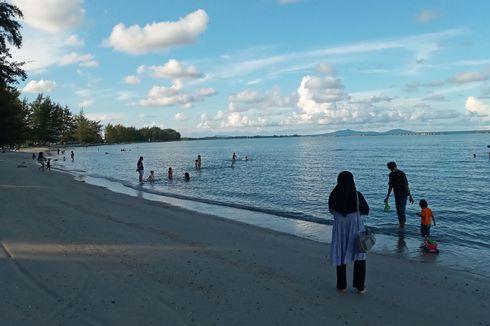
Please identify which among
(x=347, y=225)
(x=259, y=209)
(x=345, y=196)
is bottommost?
(x=259, y=209)

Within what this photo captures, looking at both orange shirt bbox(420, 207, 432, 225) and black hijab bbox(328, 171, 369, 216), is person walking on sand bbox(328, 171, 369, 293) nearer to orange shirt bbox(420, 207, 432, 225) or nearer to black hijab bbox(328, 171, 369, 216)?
black hijab bbox(328, 171, 369, 216)

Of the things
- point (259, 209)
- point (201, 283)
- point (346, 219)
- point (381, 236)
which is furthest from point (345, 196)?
point (259, 209)

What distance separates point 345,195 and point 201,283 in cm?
300

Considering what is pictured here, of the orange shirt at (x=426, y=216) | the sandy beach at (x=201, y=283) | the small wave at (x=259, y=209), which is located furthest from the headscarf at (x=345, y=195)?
the small wave at (x=259, y=209)

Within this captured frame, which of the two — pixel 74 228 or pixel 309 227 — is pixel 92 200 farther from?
pixel 309 227

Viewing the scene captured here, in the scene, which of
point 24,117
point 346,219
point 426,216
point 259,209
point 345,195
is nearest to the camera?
point 345,195

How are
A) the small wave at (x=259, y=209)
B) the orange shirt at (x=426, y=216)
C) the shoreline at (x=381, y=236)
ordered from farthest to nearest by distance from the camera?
the small wave at (x=259, y=209) < the orange shirt at (x=426, y=216) < the shoreline at (x=381, y=236)

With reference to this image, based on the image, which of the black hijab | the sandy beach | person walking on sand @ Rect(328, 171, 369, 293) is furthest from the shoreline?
the black hijab

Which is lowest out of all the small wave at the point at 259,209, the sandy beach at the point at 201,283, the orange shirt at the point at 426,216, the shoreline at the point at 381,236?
the small wave at the point at 259,209

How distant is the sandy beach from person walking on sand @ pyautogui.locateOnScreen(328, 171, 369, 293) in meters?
0.70

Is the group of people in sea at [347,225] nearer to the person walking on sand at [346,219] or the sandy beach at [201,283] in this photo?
the person walking on sand at [346,219]

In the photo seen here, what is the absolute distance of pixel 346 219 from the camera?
22.1ft

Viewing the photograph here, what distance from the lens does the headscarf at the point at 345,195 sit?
656 cm

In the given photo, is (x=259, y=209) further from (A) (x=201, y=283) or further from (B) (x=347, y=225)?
(B) (x=347, y=225)
